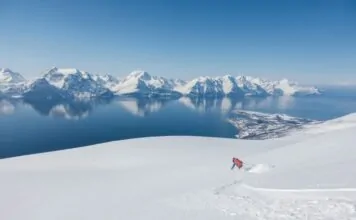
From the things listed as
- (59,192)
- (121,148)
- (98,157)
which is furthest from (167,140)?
(59,192)

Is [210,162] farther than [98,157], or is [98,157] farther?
[98,157]

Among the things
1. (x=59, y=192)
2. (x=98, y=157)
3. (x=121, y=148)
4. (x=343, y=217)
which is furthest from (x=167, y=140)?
(x=343, y=217)

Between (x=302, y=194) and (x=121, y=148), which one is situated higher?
(x=302, y=194)

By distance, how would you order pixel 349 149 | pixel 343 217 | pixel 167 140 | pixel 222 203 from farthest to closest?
pixel 167 140
pixel 349 149
pixel 222 203
pixel 343 217

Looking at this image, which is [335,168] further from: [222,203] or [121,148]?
[121,148]

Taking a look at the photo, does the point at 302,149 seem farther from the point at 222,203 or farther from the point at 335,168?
the point at 222,203

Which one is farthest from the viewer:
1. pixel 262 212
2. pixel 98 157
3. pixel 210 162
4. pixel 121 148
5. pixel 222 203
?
pixel 121 148
